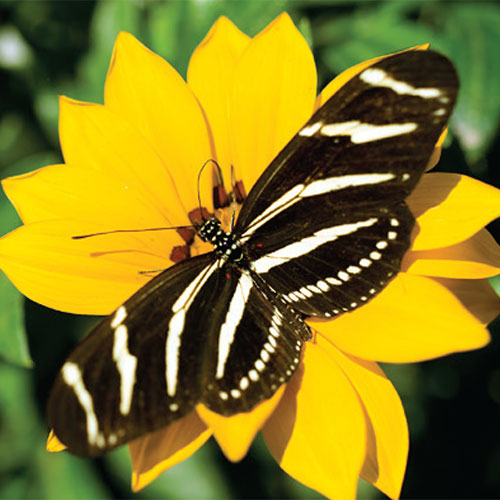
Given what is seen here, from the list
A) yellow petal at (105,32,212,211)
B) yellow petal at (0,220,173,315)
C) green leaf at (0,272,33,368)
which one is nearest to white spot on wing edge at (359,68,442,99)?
yellow petal at (105,32,212,211)

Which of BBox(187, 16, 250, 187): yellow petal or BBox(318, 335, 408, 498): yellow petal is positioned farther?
BBox(187, 16, 250, 187): yellow petal

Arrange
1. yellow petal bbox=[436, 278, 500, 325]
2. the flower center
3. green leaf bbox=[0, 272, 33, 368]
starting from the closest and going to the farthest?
yellow petal bbox=[436, 278, 500, 325], green leaf bbox=[0, 272, 33, 368], the flower center

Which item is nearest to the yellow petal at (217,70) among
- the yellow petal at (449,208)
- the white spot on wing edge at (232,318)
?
the white spot on wing edge at (232,318)

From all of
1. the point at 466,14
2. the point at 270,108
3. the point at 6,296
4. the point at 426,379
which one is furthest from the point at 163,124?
the point at 426,379

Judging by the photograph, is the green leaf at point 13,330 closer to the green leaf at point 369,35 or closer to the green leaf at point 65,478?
the green leaf at point 65,478

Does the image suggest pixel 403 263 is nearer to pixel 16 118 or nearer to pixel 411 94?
pixel 411 94

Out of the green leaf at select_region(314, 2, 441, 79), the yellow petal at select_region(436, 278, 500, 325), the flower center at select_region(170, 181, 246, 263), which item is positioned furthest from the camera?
the green leaf at select_region(314, 2, 441, 79)

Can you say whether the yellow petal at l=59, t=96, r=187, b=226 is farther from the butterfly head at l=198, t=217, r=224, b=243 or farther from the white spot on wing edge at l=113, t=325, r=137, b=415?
the white spot on wing edge at l=113, t=325, r=137, b=415


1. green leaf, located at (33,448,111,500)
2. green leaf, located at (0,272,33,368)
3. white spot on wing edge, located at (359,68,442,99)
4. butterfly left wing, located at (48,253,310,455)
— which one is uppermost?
white spot on wing edge, located at (359,68,442,99)

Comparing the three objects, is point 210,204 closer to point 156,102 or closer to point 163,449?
point 156,102
